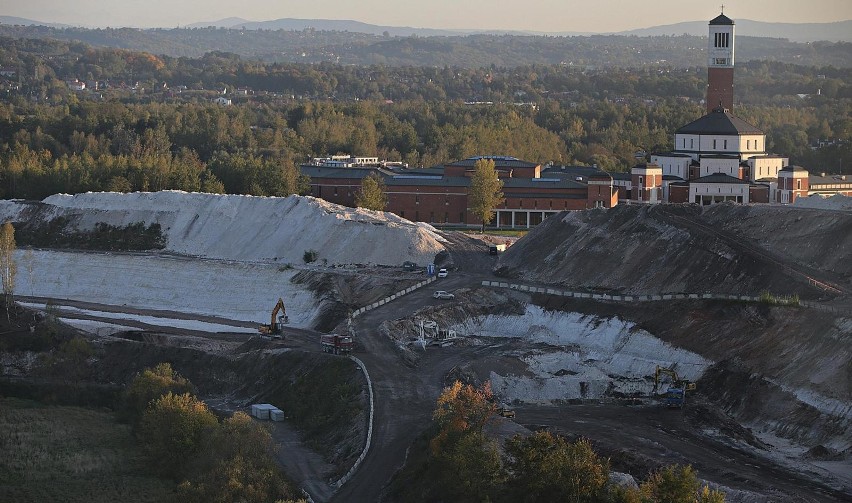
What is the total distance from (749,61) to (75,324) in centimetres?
10873

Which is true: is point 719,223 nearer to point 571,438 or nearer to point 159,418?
point 571,438

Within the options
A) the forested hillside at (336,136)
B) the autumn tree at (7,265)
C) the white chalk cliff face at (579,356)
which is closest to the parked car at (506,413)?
the white chalk cliff face at (579,356)

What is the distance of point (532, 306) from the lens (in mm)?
70125

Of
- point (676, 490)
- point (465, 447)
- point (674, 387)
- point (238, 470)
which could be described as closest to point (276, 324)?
point (674, 387)

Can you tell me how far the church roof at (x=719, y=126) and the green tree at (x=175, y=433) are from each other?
4860cm

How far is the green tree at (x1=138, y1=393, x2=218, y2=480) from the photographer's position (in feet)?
174

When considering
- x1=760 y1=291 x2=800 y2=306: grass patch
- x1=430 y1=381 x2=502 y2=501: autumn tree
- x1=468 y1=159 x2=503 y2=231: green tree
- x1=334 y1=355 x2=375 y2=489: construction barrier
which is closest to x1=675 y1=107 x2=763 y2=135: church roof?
x1=468 y1=159 x2=503 y2=231: green tree

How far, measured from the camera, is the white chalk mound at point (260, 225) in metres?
84.4

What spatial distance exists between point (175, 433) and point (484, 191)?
46.9 meters

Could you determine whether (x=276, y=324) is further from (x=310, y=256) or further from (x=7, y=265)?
(x=7, y=265)

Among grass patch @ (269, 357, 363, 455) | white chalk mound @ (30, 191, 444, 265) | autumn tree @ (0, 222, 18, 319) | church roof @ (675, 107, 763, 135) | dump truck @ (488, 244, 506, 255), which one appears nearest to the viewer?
grass patch @ (269, 357, 363, 455)

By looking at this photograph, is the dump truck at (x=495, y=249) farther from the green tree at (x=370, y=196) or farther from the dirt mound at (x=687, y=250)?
the green tree at (x=370, y=196)

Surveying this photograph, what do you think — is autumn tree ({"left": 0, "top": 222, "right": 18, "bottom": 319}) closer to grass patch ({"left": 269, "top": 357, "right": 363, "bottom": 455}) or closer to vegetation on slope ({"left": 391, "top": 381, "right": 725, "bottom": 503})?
grass patch ({"left": 269, "top": 357, "right": 363, "bottom": 455})

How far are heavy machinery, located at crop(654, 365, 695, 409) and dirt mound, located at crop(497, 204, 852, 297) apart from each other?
698cm
